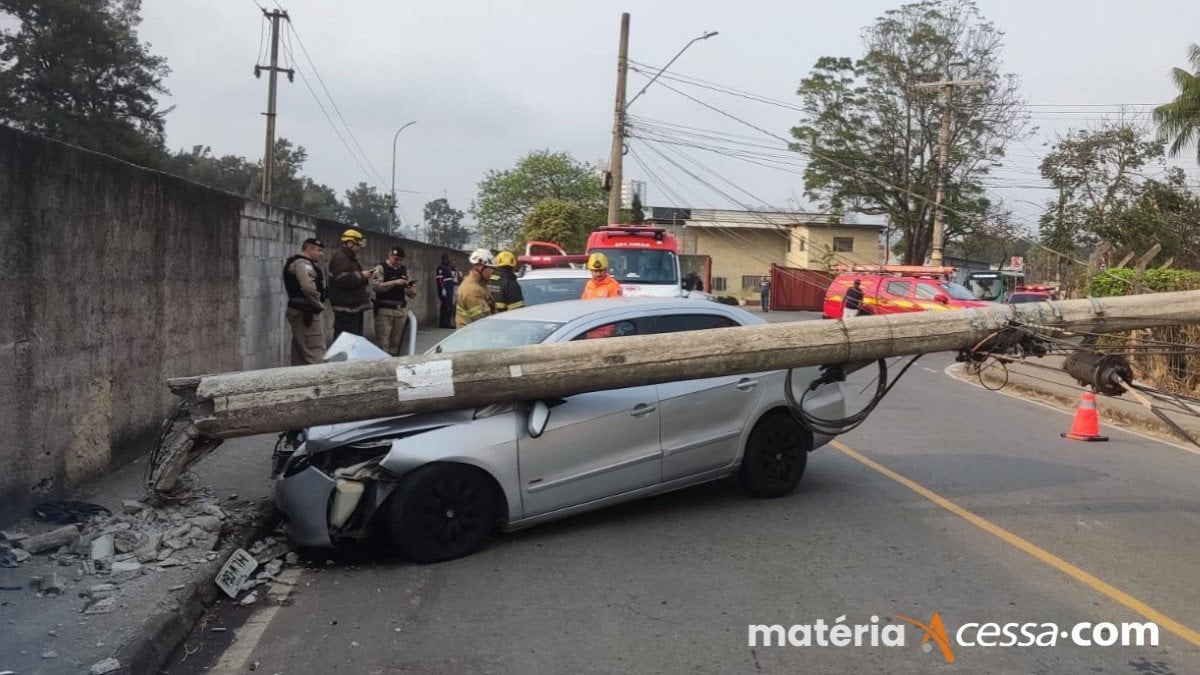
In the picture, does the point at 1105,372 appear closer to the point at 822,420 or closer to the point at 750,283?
the point at 822,420

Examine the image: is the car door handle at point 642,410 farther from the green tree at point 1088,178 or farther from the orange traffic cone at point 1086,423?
the green tree at point 1088,178

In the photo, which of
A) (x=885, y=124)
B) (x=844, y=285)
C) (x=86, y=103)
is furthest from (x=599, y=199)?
(x=844, y=285)

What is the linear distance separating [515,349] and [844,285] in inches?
810

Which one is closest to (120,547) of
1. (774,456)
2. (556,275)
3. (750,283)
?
(774,456)

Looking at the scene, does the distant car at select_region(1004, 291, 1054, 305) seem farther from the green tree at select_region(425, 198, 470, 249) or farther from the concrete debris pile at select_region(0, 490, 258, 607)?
the green tree at select_region(425, 198, 470, 249)

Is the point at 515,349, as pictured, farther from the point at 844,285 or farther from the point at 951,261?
the point at 951,261

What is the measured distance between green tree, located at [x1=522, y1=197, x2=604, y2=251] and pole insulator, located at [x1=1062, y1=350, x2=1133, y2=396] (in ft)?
127

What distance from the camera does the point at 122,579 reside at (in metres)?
5.22

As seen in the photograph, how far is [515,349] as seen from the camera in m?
6.07

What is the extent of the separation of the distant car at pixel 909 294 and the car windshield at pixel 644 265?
6.59 metres

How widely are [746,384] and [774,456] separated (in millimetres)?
661

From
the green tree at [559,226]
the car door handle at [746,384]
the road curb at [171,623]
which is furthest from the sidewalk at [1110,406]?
the green tree at [559,226]

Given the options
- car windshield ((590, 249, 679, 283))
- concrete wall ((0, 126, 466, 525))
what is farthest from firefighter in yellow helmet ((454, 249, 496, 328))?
car windshield ((590, 249, 679, 283))

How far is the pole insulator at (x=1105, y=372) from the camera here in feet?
21.5
